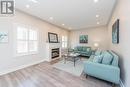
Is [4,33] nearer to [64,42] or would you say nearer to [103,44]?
[64,42]

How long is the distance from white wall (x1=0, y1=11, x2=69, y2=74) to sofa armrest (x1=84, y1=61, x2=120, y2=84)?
322 centimetres

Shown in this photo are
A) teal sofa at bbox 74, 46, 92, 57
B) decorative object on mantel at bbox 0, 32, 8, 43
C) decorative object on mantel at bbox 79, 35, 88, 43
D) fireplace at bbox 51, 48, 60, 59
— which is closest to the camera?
decorative object on mantel at bbox 0, 32, 8, 43

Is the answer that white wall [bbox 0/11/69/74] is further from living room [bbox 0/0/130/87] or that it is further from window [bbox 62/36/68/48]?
window [bbox 62/36/68/48]

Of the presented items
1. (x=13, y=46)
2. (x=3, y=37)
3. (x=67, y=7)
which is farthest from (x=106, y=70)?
(x=3, y=37)

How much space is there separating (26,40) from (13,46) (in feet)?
2.89

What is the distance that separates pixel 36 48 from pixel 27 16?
6.32ft

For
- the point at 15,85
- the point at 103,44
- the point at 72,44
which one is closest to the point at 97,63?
the point at 15,85

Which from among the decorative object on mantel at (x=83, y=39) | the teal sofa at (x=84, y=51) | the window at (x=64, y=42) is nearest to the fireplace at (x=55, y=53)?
the window at (x=64, y=42)

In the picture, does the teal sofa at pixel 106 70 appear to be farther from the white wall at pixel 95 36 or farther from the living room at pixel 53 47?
the white wall at pixel 95 36

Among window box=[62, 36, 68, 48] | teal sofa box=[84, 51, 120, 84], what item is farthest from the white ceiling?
window box=[62, 36, 68, 48]

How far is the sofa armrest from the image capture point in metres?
2.54

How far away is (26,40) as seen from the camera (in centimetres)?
480

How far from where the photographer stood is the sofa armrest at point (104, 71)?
2541 mm

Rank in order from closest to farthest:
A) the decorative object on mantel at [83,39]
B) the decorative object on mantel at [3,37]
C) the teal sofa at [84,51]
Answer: the decorative object on mantel at [3,37]
the teal sofa at [84,51]
the decorative object on mantel at [83,39]
